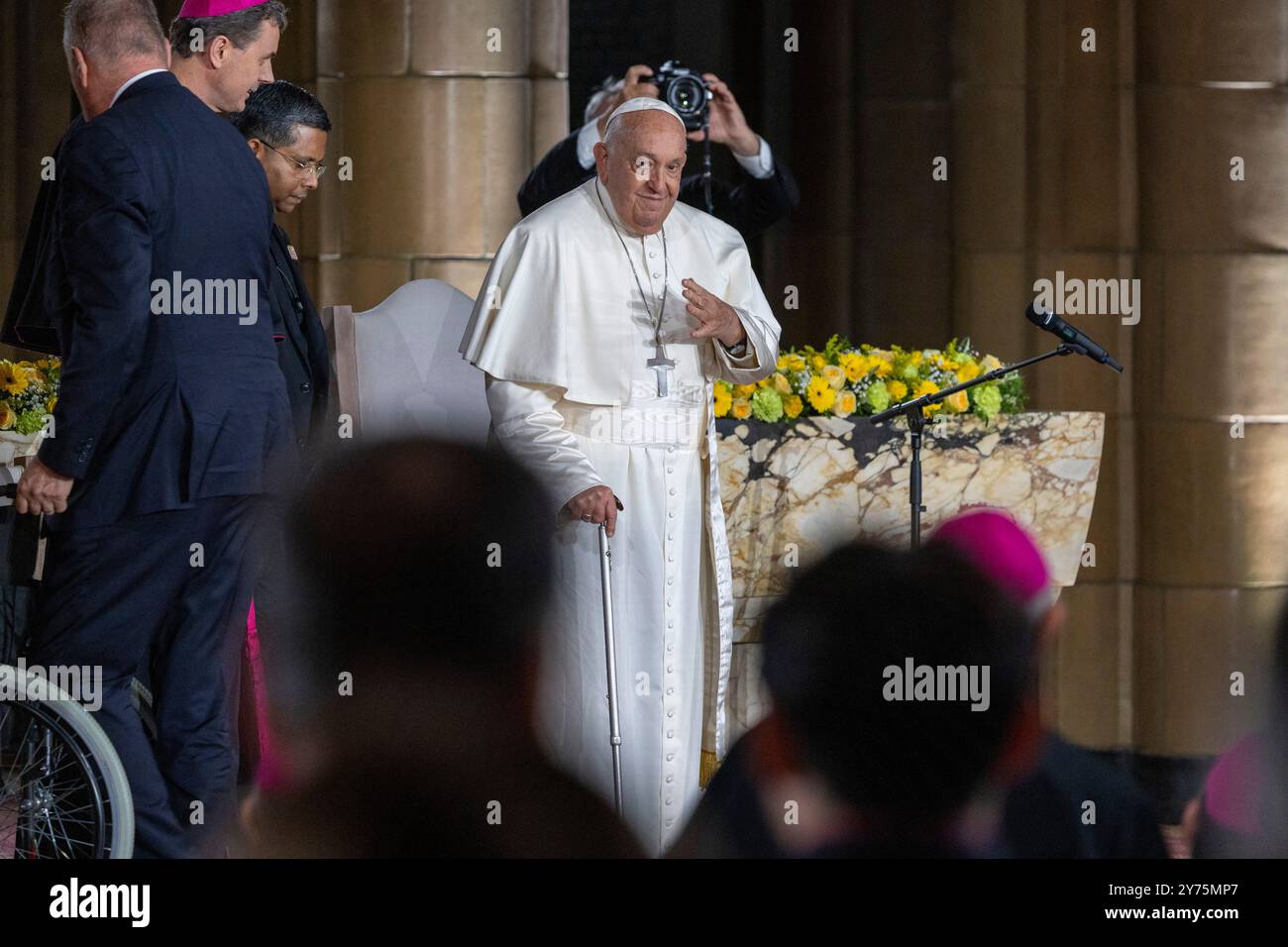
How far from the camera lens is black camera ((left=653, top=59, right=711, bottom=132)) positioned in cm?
585

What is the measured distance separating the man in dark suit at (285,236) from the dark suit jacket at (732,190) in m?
1.00

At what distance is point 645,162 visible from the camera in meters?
4.41

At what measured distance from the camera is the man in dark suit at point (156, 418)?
3814 millimetres

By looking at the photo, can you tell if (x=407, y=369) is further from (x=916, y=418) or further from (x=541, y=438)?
(x=916, y=418)

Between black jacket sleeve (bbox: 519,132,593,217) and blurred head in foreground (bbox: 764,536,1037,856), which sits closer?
blurred head in foreground (bbox: 764,536,1037,856)

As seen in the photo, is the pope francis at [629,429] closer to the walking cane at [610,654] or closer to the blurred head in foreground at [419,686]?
the walking cane at [610,654]

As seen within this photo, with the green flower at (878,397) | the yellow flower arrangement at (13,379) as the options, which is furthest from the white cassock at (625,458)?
the yellow flower arrangement at (13,379)

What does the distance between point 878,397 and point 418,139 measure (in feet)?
8.46

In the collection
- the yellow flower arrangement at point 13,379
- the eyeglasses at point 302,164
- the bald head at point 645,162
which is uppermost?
the eyeglasses at point 302,164

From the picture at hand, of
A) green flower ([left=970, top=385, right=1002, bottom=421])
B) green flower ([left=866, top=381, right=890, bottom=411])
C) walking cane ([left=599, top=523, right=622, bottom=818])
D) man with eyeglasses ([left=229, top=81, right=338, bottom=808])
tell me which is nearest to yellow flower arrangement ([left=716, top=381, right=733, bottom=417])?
green flower ([left=866, top=381, right=890, bottom=411])

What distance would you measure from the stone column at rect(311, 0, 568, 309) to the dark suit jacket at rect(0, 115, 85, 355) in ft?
10.6

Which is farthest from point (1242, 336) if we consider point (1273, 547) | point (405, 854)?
point (405, 854)

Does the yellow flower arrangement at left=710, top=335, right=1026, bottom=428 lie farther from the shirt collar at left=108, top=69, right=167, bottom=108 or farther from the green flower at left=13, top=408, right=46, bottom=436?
the shirt collar at left=108, top=69, right=167, bottom=108

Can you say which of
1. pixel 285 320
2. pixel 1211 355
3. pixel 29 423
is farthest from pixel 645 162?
pixel 1211 355
